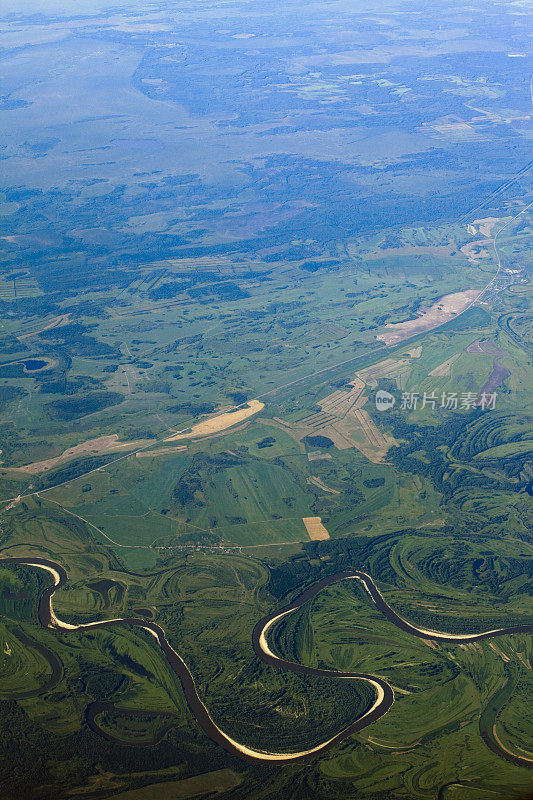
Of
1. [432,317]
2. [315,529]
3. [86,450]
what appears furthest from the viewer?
[432,317]

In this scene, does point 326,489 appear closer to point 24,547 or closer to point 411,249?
point 24,547

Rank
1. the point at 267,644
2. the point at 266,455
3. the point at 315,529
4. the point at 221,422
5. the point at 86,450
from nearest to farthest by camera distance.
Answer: the point at 267,644
the point at 315,529
the point at 266,455
the point at 86,450
the point at 221,422

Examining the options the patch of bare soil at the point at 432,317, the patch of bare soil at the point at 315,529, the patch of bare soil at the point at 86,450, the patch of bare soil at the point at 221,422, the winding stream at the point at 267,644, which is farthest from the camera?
the patch of bare soil at the point at 432,317

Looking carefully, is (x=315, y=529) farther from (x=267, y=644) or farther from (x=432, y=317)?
(x=432, y=317)

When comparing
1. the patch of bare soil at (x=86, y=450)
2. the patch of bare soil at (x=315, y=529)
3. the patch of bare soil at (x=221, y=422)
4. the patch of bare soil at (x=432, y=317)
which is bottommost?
the patch of bare soil at (x=432, y=317)

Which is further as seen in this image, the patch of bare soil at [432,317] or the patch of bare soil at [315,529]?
the patch of bare soil at [432,317]

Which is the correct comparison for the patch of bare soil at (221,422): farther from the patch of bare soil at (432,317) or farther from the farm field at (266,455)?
the patch of bare soil at (432,317)

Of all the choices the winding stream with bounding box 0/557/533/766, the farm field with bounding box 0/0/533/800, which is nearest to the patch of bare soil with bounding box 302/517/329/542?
the farm field with bounding box 0/0/533/800

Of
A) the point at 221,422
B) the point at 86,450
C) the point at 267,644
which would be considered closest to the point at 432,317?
the point at 221,422

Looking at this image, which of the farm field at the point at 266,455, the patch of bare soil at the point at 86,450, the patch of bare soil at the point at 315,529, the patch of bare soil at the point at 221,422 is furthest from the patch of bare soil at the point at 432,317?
the patch of bare soil at the point at 86,450
